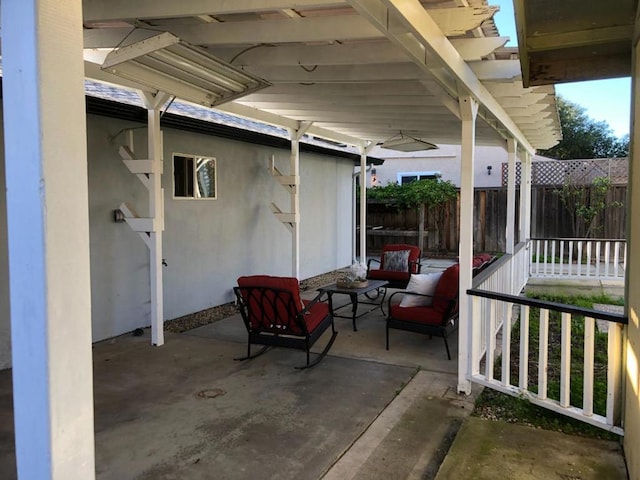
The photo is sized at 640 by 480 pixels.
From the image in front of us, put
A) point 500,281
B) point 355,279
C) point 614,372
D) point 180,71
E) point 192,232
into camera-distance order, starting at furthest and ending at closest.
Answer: point 192,232 → point 355,279 → point 500,281 → point 180,71 → point 614,372

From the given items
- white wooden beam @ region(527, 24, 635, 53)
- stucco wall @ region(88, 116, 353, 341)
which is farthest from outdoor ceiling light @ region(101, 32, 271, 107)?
white wooden beam @ region(527, 24, 635, 53)

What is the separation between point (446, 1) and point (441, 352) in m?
3.74

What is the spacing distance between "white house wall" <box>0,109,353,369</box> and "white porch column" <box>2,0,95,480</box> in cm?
424

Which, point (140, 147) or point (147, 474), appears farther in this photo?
point (140, 147)

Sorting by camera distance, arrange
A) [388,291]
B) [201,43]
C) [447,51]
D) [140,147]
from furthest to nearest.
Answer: [388,291] < [140,147] < [201,43] < [447,51]

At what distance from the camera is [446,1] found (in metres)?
3.22

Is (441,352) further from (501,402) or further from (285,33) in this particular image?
(285,33)

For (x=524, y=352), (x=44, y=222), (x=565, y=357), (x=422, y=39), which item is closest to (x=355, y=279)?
(x=524, y=352)

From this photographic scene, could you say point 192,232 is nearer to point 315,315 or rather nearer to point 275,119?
point 275,119

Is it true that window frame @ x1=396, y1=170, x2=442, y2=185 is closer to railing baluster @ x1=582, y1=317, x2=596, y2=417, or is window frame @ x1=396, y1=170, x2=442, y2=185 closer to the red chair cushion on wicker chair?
the red chair cushion on wicker chair

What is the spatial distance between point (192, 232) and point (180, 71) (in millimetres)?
3280

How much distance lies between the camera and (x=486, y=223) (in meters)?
14.8

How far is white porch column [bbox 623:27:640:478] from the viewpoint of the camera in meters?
2.87

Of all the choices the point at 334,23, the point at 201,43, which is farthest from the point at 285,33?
the point at 201,43
